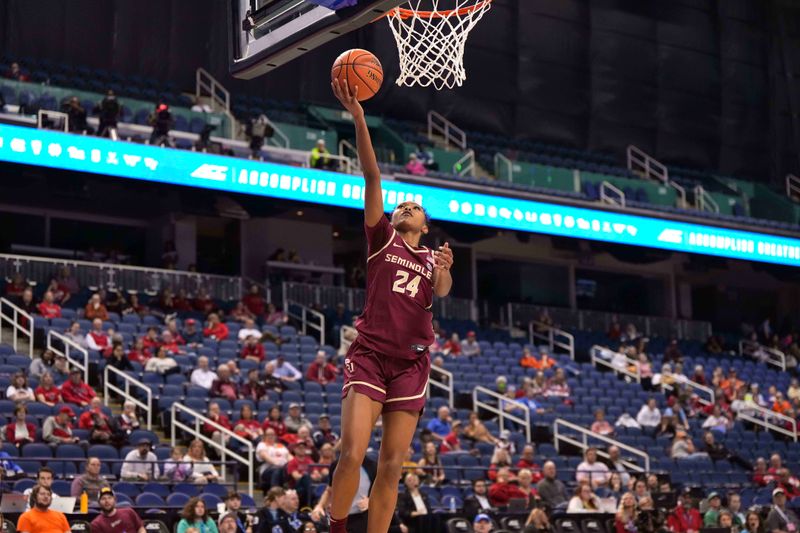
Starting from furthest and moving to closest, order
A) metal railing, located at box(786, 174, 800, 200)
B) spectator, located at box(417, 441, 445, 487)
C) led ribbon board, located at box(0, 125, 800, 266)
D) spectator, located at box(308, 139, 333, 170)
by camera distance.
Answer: metal railing, located at box(786, 174, 800, 200) → spectator, located at box(308, 139, 333, 170) → led ribbon board, located at box(0, 125, 800, 266) → spectator, located at box(417, 441, 445, 487)

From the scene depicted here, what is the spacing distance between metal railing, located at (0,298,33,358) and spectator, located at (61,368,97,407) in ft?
6.40

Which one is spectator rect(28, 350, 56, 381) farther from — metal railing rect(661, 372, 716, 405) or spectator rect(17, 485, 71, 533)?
metal railing rect(661, 372, 716, 405)

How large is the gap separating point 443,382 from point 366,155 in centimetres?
1589

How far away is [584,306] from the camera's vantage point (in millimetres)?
32812

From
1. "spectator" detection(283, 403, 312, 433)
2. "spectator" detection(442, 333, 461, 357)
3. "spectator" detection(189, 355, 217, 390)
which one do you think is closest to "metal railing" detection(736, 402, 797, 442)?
"spectator" detection(442, 333, 461, 357)

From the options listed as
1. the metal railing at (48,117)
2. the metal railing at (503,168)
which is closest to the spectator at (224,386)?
the metal railing at (48,117)

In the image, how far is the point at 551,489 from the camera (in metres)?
17.0

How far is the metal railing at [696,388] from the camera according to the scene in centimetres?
2544

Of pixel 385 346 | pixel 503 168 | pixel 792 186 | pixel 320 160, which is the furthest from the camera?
pixel 792 186

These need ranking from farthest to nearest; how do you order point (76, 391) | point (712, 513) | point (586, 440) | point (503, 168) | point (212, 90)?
point (503, 168), point (212, 90), point (586, 440), point (76, 391), point (712, 513)

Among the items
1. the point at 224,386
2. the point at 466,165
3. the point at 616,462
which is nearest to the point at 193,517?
the point at 224,386

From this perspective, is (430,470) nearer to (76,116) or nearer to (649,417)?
(649,417)

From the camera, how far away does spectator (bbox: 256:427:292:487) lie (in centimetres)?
1628

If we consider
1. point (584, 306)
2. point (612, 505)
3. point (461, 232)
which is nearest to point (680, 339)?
point (584, 306)
